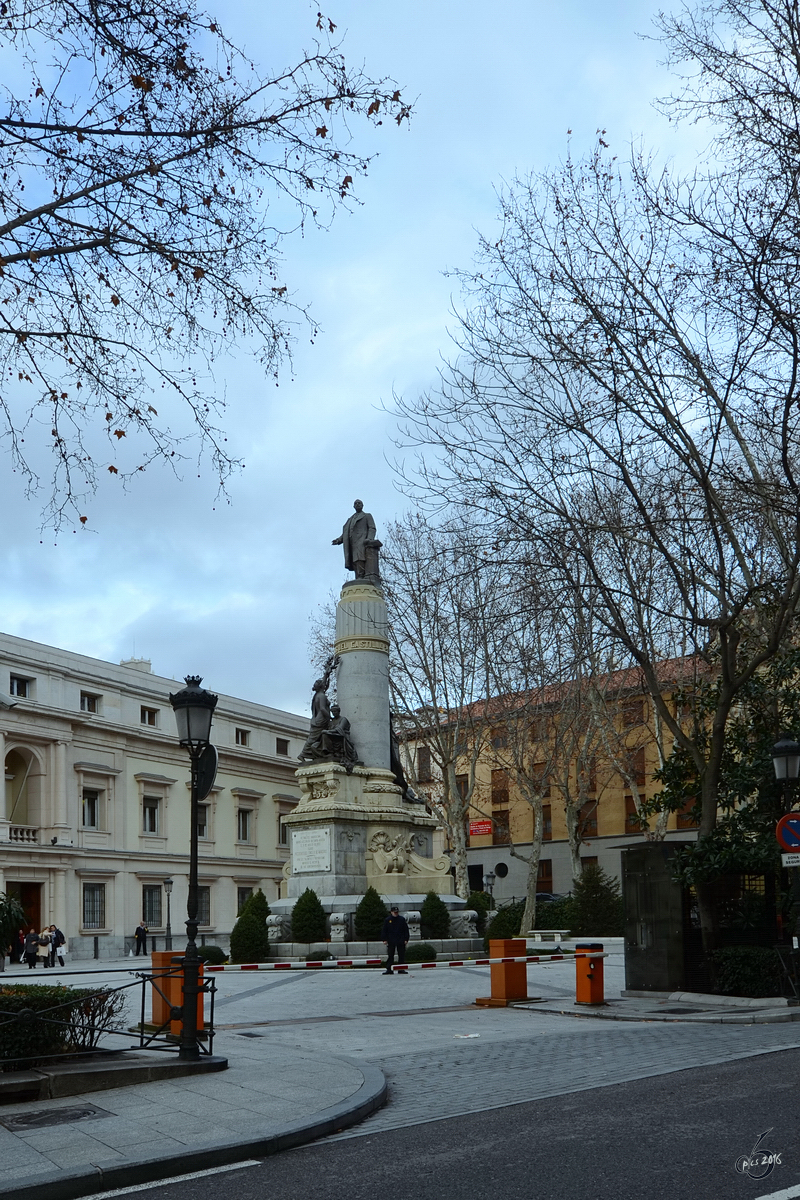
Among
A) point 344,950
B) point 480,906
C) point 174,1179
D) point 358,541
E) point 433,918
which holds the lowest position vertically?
point 344,950

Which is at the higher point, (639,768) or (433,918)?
(639,768)

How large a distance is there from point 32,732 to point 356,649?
20792 millimetres

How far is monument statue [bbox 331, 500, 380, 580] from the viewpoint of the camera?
33.6 metres

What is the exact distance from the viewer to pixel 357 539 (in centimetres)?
3391

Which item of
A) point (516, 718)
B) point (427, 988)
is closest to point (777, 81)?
point (427, 988)

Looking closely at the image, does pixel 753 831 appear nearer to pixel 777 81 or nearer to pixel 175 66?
pixel 777 81

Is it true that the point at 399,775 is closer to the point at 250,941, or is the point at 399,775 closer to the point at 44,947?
the point at 250,941

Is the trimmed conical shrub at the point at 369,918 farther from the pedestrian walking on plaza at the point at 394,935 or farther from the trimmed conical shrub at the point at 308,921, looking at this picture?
the pedestrian walking on plaza at the point at 394,935

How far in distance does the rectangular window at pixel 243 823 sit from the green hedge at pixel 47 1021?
51.6 metres

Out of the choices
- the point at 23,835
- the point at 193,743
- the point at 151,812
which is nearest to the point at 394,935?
the point at 193,743

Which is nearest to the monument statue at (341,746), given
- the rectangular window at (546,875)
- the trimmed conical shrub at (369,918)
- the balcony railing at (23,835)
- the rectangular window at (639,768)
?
the trimmed conical shrub at (369,918)

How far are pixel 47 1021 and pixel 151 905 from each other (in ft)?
150

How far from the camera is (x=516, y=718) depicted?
38.1 m

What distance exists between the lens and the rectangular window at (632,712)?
124 ft
